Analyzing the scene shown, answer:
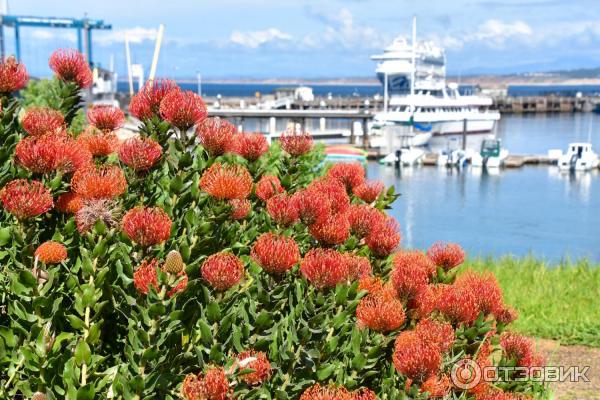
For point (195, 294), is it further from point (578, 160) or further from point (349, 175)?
point (578, 160)

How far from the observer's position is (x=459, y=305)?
2.55 m

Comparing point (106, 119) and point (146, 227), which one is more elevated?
point (106, 119)

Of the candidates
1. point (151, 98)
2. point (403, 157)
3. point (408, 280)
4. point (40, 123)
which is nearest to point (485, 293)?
A: point (408, 280)

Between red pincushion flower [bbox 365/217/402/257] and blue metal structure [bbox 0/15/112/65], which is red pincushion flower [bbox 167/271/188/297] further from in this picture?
blue metal structure [bbox 0/15/112/65]

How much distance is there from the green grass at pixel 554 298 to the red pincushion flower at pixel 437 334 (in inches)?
195

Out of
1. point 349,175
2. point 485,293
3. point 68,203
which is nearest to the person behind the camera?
point 485,293

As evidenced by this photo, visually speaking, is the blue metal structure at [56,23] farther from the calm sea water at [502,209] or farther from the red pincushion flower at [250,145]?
the red pincushion flower at [250,145]

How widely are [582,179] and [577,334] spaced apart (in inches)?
1663

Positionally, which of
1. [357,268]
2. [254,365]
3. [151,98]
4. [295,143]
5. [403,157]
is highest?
[151,98]

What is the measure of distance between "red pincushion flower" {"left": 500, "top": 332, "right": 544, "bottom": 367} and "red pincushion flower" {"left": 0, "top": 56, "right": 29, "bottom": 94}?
7.43 ft

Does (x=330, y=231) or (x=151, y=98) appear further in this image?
(x=151, y=98)

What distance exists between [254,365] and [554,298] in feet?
22.5

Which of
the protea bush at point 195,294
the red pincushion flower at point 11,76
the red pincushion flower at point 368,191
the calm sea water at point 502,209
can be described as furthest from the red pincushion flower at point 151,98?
the calm sea water at point 502,209

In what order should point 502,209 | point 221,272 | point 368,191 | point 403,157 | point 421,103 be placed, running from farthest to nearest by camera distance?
point 421,103
point 403,157
point 502,209
point 368,191
point 221,272
